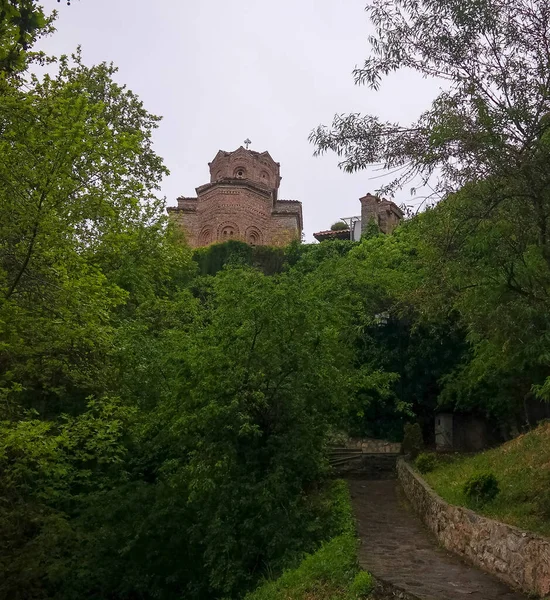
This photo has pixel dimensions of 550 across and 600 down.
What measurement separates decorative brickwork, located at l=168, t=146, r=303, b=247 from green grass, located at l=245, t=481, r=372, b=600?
29.0 m

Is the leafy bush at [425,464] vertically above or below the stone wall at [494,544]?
above

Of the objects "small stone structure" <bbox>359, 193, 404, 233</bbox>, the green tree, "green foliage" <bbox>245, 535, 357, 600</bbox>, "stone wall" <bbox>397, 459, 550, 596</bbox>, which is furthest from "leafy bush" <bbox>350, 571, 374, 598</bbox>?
"small stone structure" <bbox>359, 193, 404, 233</bbox>

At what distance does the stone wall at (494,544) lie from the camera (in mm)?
7031

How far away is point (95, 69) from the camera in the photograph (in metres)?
20.0

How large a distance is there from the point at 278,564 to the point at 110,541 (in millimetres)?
3713

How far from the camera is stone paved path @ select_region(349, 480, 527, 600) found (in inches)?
283

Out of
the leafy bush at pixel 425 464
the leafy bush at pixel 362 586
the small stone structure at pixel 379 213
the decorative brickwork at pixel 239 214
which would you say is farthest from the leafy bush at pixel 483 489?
the decorative brickwork at pixel 239 214

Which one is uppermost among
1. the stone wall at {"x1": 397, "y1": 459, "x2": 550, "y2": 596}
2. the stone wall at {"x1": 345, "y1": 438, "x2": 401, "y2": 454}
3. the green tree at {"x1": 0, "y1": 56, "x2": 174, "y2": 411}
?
the green tree at {"x1": 0, "y1": 56, "x2": 174, "y2": 411}

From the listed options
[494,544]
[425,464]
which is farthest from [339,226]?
[494,544]

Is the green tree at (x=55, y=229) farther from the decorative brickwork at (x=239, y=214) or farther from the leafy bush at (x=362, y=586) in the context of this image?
the decorative brickwork at (x=239, y=214)

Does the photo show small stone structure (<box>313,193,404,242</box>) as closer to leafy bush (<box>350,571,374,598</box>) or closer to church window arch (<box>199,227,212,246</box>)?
church window arch (<box>199,227,212,246</box>)

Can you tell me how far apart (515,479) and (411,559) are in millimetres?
3051

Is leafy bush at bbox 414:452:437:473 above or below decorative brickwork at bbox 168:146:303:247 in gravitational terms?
below

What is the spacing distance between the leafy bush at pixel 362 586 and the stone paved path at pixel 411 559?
219mm
